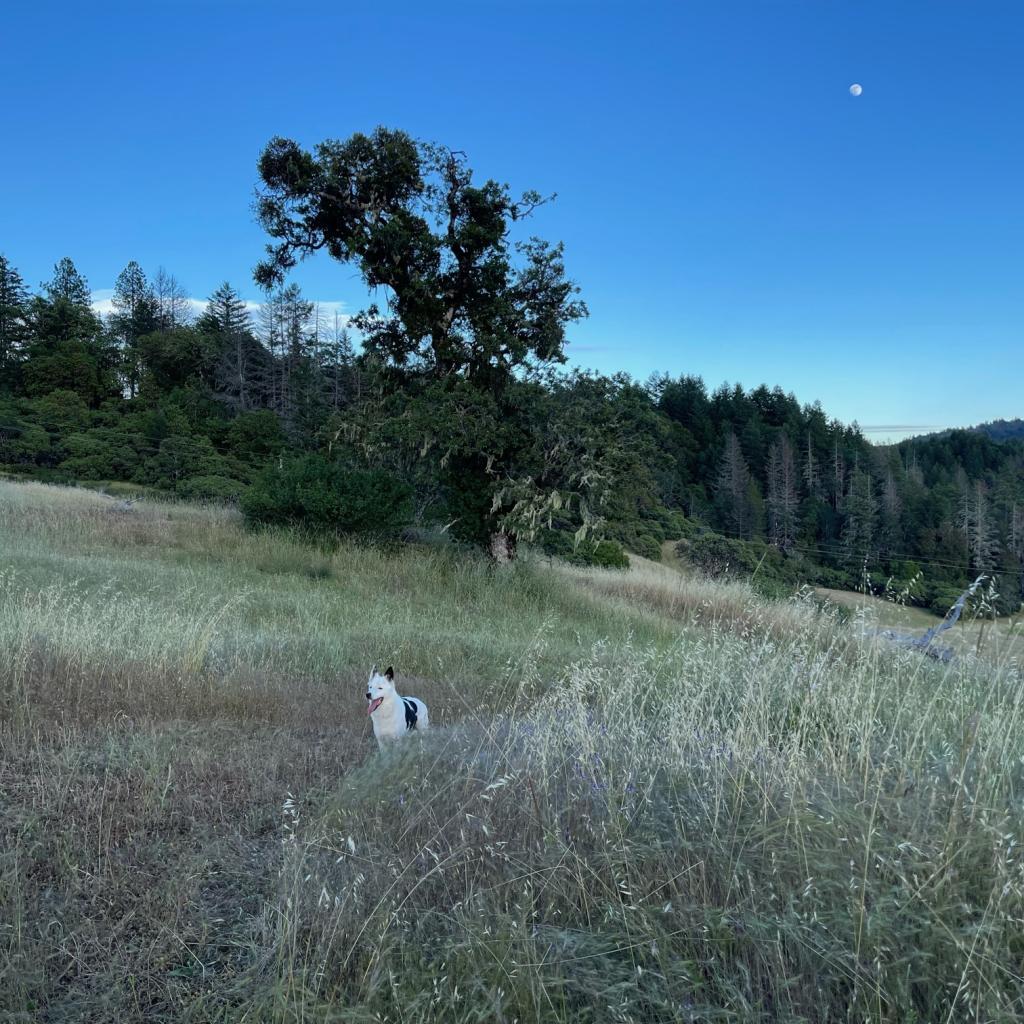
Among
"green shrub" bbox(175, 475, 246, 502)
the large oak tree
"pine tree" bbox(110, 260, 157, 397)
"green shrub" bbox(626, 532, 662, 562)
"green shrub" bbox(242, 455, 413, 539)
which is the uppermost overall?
"pine tree" bbox(110, 260, 157, 397)

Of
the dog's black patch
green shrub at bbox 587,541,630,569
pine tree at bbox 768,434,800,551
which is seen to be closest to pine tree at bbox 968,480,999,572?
pine tree at bbox 768,434,800,551

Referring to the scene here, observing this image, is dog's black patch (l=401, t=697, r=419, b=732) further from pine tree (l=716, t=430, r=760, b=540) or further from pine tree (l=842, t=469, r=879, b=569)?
pine tree (l=716, t=430, r=760, b=540)

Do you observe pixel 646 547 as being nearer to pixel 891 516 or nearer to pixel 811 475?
pixel 891 516

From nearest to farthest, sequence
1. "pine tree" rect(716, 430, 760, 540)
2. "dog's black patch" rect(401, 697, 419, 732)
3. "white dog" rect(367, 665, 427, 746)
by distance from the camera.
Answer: "white dog" rect(367, 665, 427, 746), "dog's black patch" rect(401, 697, 419, 732), "pine tree" rect(716, 430, 760, 540)

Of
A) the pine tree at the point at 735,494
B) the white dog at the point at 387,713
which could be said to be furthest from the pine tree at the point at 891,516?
the white dog at the point at 387,713

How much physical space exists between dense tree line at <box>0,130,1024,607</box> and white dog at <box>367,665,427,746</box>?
3760mm

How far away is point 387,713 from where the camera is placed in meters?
4.79

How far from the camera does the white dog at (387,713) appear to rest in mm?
4723

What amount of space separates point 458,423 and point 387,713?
877 cm

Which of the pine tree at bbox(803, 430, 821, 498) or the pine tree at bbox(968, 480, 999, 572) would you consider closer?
the pine tree at bbox(968, 480, 999, 572)

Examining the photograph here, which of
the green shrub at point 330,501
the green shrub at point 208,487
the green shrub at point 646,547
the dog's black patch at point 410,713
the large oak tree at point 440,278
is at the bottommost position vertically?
the green shrub at point 646,547

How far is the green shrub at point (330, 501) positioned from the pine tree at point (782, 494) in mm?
49800

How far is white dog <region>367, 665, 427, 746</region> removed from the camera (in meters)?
4.72

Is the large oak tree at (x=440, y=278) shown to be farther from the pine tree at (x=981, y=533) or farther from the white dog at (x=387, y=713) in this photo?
the pine tree at (x=981, y=533)
